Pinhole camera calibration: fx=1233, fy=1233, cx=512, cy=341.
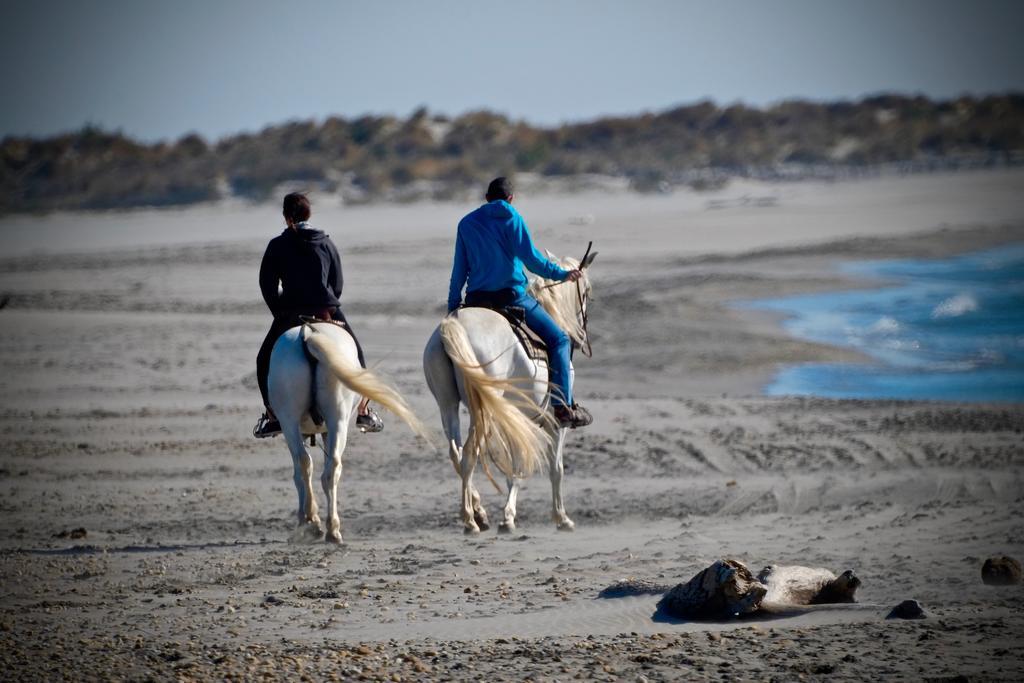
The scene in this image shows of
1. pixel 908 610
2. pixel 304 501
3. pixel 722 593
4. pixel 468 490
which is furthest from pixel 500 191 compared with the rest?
pixel 908 610

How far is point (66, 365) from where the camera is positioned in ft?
49.5

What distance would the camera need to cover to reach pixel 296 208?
29.0 ft

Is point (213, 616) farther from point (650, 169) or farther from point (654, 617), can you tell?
point (650, 169)

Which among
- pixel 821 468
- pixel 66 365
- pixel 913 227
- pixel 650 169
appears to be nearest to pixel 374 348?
pixel 66 365

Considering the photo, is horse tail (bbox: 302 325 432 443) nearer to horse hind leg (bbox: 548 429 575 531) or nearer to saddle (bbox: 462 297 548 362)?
saddle (bbox: 462 297 548 362)

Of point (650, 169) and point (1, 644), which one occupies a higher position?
point (650, 169)

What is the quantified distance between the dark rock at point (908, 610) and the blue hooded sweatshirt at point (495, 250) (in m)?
3.69

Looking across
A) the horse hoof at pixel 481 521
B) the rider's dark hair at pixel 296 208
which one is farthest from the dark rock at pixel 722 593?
the rider's dark hair at pixel 296 208

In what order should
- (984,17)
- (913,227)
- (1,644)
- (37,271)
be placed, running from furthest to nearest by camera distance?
1. (984,17)
2. (913,227)
3. (37,271)
4. (1,644)

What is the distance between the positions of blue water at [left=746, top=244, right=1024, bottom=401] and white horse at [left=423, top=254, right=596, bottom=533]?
19.6 ft

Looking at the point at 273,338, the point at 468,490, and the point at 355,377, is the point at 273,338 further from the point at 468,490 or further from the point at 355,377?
the point at 468,490

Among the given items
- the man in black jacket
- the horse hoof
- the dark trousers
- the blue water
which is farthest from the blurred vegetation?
the horse hoof

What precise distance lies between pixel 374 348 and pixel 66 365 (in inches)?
152

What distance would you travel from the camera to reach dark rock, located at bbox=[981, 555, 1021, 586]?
24.1 ft
